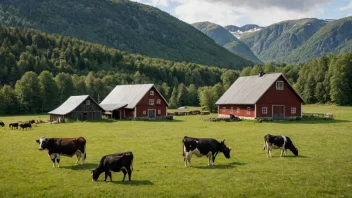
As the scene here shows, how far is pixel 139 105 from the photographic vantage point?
7150 cm

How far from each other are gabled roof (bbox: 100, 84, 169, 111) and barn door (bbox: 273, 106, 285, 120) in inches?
1024

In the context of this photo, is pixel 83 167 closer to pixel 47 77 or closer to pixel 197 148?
pixel 197 148

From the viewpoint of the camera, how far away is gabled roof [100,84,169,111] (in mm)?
72250

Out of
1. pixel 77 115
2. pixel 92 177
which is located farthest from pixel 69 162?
pixel 77 115

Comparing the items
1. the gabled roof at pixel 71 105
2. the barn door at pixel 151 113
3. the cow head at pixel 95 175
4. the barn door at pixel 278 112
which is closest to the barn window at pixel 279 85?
the barn door at pixel 278 112

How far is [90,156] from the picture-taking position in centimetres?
2503

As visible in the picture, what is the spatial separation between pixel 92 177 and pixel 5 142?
1921 centimetres

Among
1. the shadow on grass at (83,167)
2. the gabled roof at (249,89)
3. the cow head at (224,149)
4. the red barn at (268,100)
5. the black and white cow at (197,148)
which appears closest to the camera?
the shadow on grass at (83,167)

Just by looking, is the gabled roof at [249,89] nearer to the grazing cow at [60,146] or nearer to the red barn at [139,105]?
the red barn at [139,105]

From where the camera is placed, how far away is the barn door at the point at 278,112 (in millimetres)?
62688

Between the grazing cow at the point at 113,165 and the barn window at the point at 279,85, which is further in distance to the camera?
the barn window at the point at 279,85

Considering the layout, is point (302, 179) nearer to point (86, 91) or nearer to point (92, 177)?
point (92, 177)

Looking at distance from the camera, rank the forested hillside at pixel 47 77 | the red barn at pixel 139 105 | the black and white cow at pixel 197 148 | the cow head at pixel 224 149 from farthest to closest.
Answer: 1. the forested hillside at pixel 47 77
2. the red barn at pixel 139 105
3. the cow head at pixel 224 149
4. the black and white cow at pixel 197 148

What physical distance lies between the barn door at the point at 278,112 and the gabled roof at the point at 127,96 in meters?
26.0
